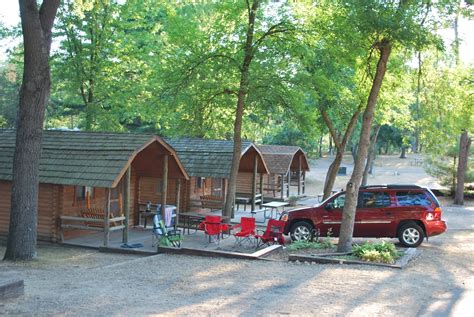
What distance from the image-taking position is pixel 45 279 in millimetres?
9906


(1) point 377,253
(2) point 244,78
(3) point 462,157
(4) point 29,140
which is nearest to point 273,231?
(1) point 377,253

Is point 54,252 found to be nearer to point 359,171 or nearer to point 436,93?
point 359,171

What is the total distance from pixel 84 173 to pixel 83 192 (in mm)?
2532

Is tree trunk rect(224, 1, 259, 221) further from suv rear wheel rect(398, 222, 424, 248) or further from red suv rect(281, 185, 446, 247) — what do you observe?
suv rear wheel rect(398, 222, 424, 248)

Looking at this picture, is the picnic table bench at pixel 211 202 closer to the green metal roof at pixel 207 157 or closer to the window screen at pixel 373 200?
the green metal roof at pixel 207 157

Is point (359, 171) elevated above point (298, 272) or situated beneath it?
elevated above

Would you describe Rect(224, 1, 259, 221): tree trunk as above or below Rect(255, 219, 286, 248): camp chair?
above

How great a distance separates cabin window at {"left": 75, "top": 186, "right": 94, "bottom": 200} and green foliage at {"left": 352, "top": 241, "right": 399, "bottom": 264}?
9867 mm

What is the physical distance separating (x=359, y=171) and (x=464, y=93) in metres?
11.7

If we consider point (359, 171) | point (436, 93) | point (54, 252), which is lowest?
point (54, 252)

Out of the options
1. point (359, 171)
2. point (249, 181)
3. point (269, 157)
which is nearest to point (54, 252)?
point (359, 171)

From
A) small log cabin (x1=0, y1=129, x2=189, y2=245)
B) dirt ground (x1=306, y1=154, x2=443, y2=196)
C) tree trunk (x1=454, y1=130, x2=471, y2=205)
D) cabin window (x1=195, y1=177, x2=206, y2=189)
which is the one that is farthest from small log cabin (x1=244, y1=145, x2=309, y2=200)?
small log cabin (x1=0, y1=129, x2=189, y2=245)

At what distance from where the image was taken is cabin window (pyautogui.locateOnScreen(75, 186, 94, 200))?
17856 millimetres

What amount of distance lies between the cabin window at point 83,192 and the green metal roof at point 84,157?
4.40ft
